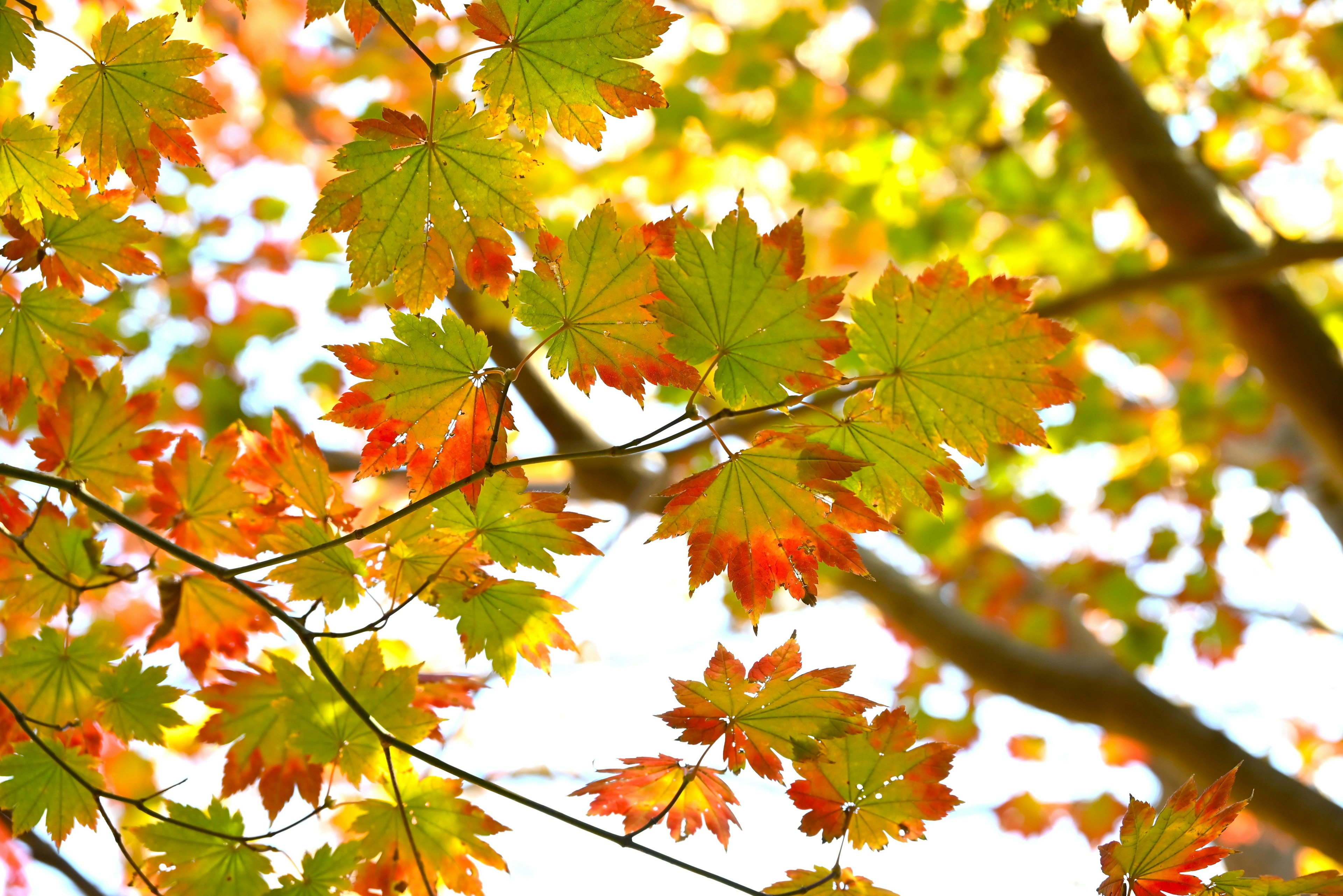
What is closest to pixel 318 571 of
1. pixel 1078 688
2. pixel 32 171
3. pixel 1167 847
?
pixel 32 171

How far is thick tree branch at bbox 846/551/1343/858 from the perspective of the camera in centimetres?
316

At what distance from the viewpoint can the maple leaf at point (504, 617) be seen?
1.15 metres

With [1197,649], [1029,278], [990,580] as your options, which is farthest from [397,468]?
[1197,649]

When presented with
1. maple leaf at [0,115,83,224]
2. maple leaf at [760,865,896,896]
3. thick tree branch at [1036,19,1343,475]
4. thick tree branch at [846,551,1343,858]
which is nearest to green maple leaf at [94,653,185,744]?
maple leaf at [0,115,83,224]

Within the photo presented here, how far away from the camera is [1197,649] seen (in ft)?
16.5

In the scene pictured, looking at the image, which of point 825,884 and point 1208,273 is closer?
point 825,884

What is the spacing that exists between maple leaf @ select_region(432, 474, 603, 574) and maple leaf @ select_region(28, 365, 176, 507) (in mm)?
584

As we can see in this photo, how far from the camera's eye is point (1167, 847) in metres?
1.05

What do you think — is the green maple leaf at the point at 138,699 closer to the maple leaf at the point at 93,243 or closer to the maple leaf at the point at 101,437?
the maple leaf at the point at 101,437

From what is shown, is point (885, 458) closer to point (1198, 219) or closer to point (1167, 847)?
point (1167, 847)

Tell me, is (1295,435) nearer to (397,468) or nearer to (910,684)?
(910,684)

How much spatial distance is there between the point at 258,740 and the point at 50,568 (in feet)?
1.20

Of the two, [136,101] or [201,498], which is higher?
[136,101]

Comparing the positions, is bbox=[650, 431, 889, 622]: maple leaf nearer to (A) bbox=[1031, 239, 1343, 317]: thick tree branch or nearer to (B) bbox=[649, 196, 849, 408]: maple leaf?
(B) bbox=[649, 196, 849, 408]: maple leaf
